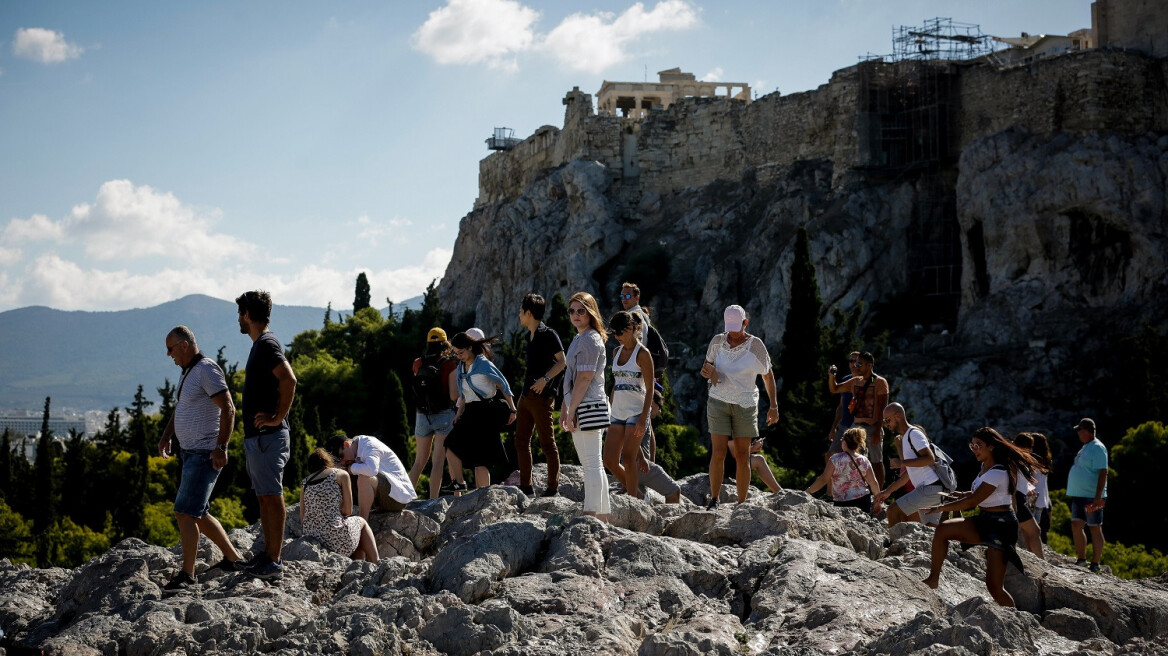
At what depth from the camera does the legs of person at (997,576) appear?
31.3 feet

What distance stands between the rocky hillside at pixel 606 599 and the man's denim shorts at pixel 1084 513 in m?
2.60

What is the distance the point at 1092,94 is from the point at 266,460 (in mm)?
36278

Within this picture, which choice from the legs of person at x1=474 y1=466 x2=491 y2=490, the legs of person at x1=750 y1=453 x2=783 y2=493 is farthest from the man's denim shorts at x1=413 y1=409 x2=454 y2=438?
the legs of person at x1=750 y1=453 x2=783 y2=493

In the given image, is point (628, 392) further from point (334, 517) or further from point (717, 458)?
point (334, 517)

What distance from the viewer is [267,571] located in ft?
31.6

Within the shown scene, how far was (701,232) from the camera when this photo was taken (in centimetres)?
5281

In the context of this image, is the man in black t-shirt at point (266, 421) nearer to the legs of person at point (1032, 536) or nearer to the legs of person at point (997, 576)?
the legs of person at point (997, 576)

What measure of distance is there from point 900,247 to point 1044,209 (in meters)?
6.88

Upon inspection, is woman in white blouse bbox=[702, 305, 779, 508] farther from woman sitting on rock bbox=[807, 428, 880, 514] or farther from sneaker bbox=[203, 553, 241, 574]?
sneaker bbox=[203, 553, 241, 574]

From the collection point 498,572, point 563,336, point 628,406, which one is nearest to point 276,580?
point 498,572

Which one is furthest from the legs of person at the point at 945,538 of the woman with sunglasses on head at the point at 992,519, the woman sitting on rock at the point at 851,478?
the woman sitting on rock at the point at 851,478

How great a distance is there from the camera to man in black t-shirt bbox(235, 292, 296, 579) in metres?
9.48

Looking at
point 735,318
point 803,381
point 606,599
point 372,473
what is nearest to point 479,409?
point 372,473

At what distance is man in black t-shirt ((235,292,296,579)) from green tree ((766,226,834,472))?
65.3ft
